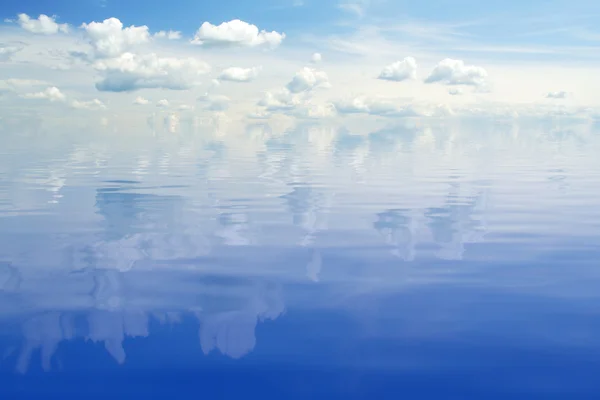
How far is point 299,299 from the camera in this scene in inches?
564

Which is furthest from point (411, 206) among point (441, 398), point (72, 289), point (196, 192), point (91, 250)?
point (441, 398)

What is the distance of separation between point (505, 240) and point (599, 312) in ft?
26.8

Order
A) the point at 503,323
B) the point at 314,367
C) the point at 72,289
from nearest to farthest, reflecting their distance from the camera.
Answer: the point at 314,367 < the point at 503,323 < the point at 72,289

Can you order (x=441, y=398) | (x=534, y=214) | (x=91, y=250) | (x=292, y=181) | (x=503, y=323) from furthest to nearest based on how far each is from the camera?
(x=292, y=181) → (x=534, y=214) → (x=91, y=250) → (x=503, y=323) → (x=441, y=398)

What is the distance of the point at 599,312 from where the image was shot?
13.1 m

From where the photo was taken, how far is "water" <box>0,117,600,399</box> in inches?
399

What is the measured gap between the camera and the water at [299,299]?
10.1 meters

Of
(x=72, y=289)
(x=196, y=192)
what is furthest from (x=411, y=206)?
(x=72, y=289)

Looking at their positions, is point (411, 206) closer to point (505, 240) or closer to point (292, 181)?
point (505, 240)

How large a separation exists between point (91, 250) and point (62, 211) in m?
9.41

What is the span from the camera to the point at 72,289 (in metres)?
15.1

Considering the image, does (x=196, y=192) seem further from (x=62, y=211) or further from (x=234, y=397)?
(x=234, y=397)

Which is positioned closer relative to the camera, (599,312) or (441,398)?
(441,398)

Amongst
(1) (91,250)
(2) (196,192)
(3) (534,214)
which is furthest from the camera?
(2) (196,192)
